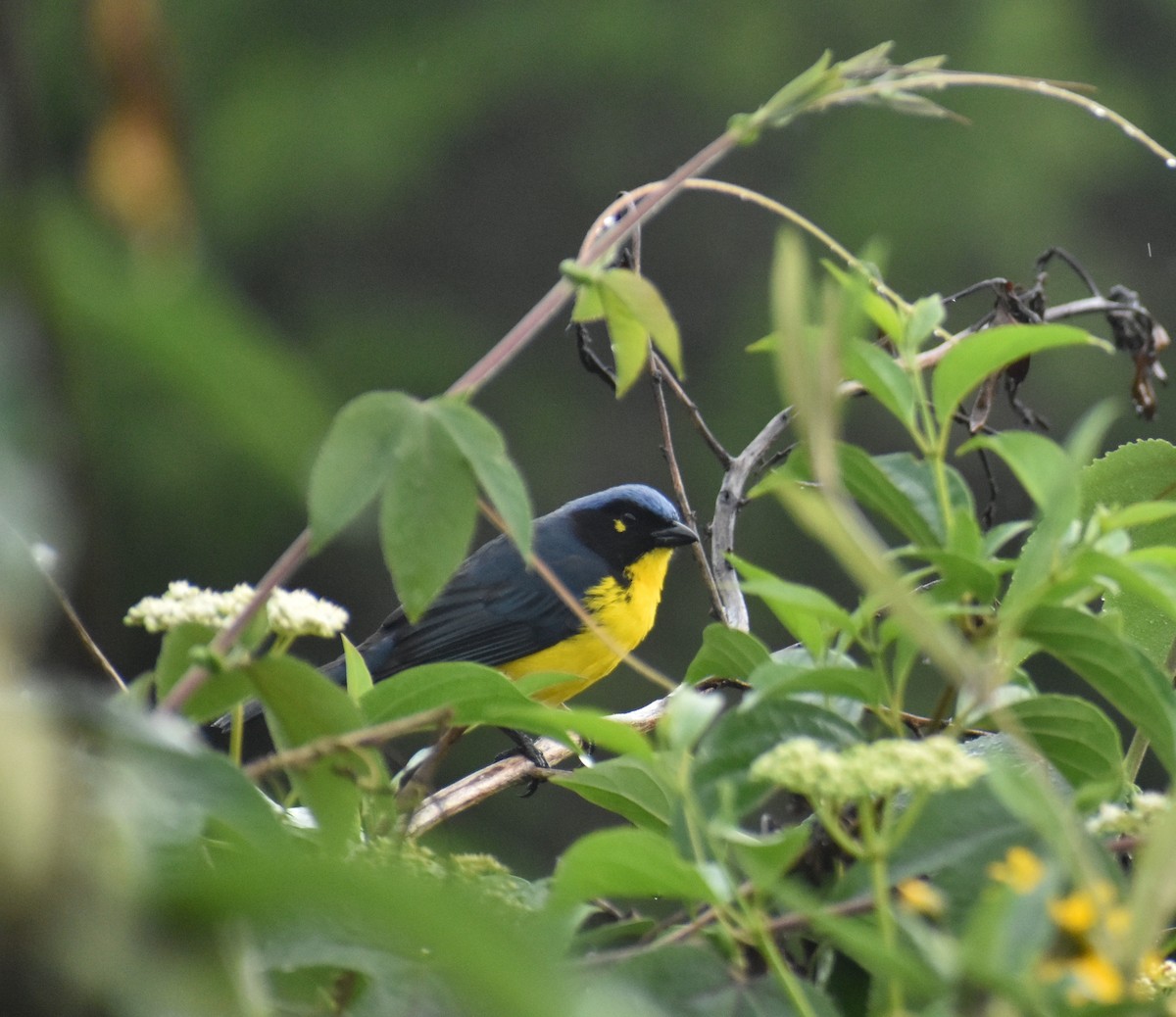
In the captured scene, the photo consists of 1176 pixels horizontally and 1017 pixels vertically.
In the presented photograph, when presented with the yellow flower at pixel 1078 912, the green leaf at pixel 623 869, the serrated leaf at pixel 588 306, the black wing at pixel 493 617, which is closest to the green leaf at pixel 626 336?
the serrated leaf at pixel 588 306

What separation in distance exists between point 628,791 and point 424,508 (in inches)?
9.0

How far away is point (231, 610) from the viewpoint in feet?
2.99

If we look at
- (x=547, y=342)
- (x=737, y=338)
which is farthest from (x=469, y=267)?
(x=737, y=338)

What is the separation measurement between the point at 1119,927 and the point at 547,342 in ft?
42.9

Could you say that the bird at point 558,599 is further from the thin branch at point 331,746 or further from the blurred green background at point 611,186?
the blurred green background at point 611,186

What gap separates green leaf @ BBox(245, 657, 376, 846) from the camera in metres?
0.72

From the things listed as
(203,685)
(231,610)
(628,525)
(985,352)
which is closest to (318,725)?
(203,685)

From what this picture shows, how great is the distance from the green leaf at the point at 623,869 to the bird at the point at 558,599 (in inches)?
131

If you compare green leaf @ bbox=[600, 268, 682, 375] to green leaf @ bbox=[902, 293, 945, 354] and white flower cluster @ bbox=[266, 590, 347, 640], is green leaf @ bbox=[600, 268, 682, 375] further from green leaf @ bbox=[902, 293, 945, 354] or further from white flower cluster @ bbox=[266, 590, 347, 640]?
white flower cluster @ bbox=[266, 590, 347, 640]

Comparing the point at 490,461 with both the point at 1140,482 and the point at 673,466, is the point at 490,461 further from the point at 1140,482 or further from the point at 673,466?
the point at 673,466

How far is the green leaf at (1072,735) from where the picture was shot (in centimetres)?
78

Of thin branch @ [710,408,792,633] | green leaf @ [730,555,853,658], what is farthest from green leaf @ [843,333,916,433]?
thin branch @ [710,408,792,633]

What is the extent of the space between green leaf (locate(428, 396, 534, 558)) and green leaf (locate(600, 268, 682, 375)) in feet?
0.36

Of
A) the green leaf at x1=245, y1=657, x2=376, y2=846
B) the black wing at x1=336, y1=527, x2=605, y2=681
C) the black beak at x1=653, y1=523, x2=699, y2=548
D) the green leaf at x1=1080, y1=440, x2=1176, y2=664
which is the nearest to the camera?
the green leaf at x1=245, y1=657, x2=376, y2=846
